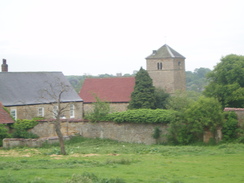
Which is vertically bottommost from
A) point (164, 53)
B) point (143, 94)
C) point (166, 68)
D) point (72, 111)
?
point (72, 111)

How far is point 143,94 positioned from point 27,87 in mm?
17190

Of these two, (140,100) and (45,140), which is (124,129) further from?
(140,100)

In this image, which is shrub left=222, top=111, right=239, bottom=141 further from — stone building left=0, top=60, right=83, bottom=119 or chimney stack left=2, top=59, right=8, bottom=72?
chimney stack left=2, top=59, right=8, bottom=72

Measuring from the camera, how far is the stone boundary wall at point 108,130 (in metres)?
34.7

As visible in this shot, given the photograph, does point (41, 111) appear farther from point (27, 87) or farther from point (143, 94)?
point (143, 94)

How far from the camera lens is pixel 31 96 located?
44.6 m

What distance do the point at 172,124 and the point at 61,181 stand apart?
18724mm

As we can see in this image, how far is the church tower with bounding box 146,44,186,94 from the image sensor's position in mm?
76688

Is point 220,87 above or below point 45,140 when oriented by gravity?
above

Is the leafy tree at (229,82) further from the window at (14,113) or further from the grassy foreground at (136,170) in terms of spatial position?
the grassy foreground at (136,170)

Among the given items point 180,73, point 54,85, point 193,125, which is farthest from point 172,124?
point 180,73

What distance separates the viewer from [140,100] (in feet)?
185

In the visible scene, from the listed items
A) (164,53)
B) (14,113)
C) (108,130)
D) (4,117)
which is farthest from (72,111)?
(164,53)

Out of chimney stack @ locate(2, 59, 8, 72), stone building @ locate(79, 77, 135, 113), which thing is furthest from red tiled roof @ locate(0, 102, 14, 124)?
stone building @ locate(79, 77, 135, 113)
